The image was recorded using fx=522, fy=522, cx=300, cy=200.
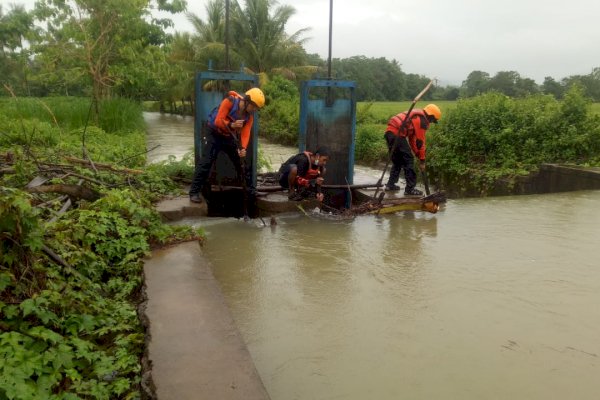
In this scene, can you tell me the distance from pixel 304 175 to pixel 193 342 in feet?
14.2

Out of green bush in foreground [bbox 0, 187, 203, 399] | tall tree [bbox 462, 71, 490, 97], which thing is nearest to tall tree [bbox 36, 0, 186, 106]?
green bush in foreground [bbox 0, 187, 203, 399]

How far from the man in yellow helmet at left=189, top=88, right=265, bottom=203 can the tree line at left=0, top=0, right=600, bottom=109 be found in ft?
3.24

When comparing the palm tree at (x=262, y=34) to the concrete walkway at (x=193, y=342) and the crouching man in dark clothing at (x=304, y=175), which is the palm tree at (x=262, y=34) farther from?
the concrete walkway at (x=193, y=342)

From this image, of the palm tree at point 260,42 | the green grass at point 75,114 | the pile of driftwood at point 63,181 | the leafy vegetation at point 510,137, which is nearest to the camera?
the pile of driftwood at point 63,181

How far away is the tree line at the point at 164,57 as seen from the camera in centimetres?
1333

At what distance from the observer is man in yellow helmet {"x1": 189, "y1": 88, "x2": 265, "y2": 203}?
630cm

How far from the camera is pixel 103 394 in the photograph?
2414mm

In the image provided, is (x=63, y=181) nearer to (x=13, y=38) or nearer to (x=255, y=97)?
(x=255, y=97)

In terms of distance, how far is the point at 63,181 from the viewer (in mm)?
5609

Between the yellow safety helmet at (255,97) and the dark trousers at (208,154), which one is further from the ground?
the yellow safety helmet at (255,97)

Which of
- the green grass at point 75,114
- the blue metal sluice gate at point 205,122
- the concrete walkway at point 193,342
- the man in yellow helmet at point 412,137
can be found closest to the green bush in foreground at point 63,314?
the concrete walkway at point 193,342

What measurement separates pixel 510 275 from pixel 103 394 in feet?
11.8

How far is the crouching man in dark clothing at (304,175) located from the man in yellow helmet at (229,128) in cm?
74

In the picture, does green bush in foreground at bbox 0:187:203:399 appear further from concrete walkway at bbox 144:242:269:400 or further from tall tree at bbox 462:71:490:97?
tall tree at bbox 462:71:490:97
